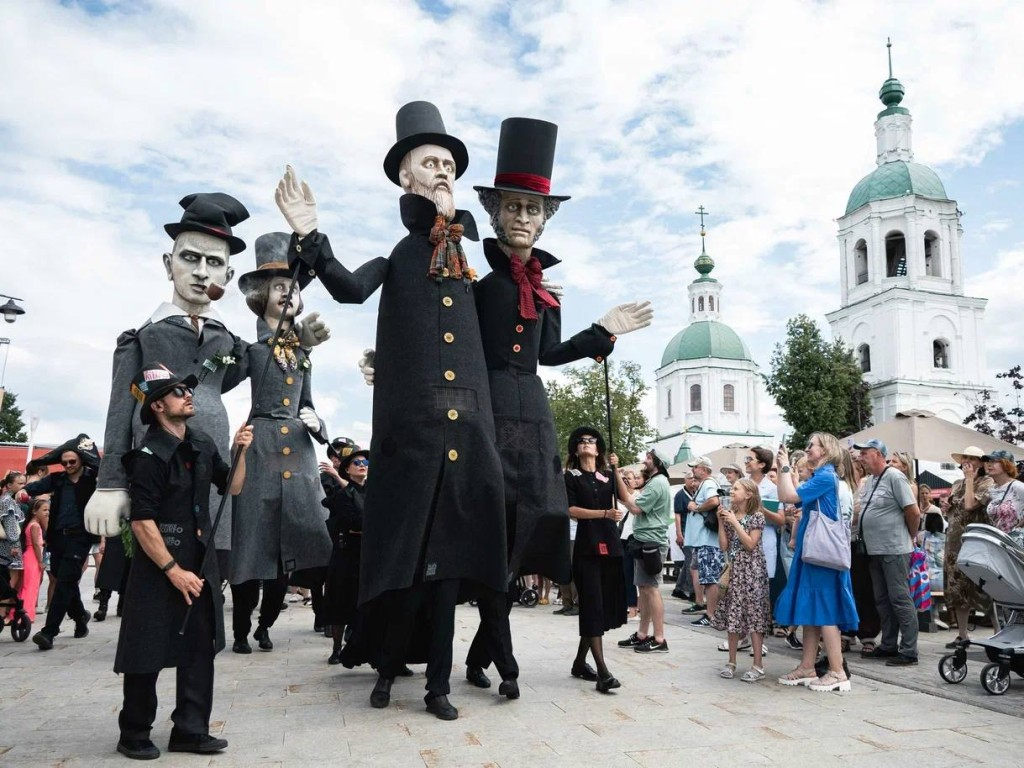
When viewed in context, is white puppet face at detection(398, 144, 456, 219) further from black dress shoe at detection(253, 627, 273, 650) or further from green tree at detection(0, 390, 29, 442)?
green tree at detection(0, 390, 29, 442)

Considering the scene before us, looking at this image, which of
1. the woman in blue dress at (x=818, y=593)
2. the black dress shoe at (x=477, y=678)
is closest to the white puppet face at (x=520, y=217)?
the woman in blue dress at (x=818, y=593)

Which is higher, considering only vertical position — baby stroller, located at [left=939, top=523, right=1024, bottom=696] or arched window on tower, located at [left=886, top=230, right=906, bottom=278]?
arched window on tower, located at [left=886, top=230, right=906, bottom=278]

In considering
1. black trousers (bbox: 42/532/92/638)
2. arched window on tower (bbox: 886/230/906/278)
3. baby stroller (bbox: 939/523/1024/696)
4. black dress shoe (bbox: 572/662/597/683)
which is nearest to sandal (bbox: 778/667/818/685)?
baby stroller (bbox: 939/523/1024/696)

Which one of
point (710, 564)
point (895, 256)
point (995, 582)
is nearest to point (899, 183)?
point (895, 256)

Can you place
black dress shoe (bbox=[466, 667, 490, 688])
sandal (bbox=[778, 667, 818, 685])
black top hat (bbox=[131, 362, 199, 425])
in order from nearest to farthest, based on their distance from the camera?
black top hat (bbox=[131, 362, 199, 425]) < black dress shoe (bbox=[466, 667, 490, 688]) < sandal (bbox=[778, 667, 818, 685])

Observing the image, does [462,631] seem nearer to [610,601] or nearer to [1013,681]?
[610,601]

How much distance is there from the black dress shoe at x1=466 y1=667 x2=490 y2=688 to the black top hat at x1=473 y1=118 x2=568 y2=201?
2.90 metres

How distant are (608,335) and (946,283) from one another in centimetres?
5524

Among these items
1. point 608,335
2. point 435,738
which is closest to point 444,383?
point 608,335

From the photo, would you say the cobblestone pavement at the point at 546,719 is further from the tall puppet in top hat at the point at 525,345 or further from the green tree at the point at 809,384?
the green tree at the point at 809,384

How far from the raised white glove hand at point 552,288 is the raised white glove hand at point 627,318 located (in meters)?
0.32

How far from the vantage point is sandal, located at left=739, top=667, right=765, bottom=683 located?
614cm

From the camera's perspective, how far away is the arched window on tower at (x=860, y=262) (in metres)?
56.3

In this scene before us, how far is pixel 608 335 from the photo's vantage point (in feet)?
18.3
